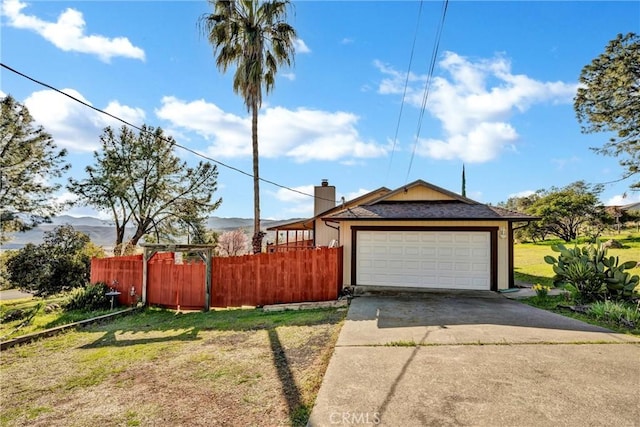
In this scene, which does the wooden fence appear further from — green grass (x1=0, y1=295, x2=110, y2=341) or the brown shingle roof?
green grass (x1=0, y1=295, x2=110, y2=341)

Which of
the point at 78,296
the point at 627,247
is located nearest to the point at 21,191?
the point at 78,296

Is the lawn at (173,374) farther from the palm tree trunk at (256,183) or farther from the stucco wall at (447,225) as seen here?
the palm tree trunk at (256,183)

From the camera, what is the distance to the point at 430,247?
10359 mm

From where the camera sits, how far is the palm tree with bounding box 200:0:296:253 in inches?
483

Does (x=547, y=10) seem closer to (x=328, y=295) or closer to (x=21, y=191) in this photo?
(x=328, y=295)

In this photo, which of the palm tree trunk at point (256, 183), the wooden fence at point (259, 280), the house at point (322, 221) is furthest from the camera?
the house at point (322, 221)

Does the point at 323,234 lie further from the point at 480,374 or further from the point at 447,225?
the point at 480,374

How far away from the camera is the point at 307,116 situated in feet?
49.7

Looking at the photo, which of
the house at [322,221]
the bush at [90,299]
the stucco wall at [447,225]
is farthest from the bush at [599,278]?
the bush at [90,299]

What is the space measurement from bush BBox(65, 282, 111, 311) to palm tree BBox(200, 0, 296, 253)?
4.87 m

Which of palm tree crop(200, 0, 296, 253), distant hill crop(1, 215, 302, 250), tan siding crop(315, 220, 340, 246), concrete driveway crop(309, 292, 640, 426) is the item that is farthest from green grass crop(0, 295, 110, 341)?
tan siding crop(315, 220, 340, 246)

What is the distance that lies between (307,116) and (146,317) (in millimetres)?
10259

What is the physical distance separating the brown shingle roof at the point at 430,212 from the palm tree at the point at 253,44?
409cm

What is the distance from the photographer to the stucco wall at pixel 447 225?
10008 millimetres
